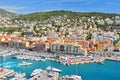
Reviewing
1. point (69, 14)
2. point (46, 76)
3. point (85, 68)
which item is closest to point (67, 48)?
point (85, 68)

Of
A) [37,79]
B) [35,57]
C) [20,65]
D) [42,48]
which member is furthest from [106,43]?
[37,79]

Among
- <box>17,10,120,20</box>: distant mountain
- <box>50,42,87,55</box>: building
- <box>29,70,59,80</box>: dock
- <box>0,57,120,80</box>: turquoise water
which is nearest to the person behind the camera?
<box>29,70,59,80</box>: dock

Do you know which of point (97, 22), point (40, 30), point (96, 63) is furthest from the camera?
point (97, 22)

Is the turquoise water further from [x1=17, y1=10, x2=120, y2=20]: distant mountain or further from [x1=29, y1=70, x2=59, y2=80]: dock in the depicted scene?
[x1=17, y1=10, x2=120, y2=20]: distant mountain

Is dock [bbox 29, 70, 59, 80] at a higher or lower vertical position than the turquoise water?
higher

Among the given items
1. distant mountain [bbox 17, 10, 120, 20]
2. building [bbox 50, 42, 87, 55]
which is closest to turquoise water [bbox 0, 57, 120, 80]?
building [bbox 50, 42, 87, 55]

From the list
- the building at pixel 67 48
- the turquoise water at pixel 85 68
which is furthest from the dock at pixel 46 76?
Result: the building at pixel 67 48

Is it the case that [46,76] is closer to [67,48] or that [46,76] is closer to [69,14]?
[67,48]

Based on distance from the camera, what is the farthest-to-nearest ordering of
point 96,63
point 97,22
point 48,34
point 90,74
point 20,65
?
point 97,22
point 48,34
point 96,63
point 20,65
point 90,74

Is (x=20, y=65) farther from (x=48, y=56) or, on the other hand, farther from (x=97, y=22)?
(x=97, y=22)
